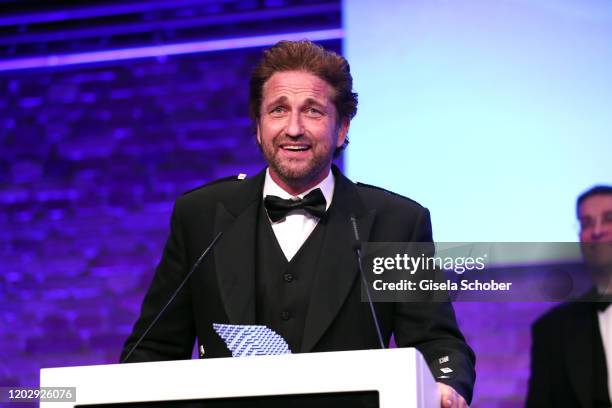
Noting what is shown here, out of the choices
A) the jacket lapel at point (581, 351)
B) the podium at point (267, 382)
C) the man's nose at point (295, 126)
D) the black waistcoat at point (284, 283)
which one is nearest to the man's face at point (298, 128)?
the man's nose at point (295, 126)

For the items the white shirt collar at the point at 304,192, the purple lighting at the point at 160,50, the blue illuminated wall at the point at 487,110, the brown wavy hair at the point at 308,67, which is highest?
the purple lighting at the point at 160,50

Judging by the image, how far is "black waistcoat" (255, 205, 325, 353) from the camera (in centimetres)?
239

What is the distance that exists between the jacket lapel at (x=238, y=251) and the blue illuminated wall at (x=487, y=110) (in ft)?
3.38

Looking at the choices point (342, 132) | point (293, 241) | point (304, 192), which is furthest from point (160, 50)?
point (293, 241)

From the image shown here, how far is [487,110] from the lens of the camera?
11.8 ft

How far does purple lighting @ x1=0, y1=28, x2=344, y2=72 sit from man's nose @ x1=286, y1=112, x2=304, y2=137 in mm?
1272

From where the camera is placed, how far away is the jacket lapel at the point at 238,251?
2.37 meters

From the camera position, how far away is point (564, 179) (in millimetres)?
3475

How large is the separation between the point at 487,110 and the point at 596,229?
21.7 inches

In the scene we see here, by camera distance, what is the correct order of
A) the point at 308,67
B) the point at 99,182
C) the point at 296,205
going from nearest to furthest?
the point at 296,205, the point at 308,67, the point at 99,182

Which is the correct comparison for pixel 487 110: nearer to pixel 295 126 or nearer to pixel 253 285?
pixel 295 126

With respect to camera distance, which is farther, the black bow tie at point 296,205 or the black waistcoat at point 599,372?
the black waistcoat at point 599,372

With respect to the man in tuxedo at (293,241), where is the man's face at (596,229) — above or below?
above

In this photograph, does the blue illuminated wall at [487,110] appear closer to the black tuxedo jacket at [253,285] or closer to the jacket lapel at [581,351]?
the jacket lapel at [581,351]
